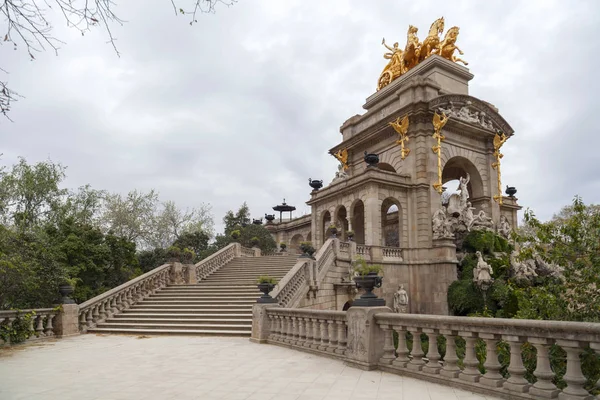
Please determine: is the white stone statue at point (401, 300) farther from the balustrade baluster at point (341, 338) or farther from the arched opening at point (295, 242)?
the arched opening at point (295, 242)

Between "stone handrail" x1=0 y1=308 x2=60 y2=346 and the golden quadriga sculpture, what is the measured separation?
24.9 metres

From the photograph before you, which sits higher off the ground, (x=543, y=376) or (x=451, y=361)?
(x=543, y=376)

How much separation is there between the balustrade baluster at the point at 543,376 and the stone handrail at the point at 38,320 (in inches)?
483

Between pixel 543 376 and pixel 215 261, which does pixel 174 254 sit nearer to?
pixel 215 261

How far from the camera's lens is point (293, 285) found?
1534 centimetres

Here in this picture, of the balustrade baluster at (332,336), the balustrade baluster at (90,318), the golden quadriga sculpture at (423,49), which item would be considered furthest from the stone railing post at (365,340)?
the golden quadriga sculpture at (423,49)

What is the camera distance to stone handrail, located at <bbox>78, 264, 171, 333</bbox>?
569 inches

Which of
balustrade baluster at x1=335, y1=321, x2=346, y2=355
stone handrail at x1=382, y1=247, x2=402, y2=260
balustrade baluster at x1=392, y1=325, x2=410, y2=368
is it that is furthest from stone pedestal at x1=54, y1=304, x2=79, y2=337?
stone handrail at x1=382, y1=247, x2=402, y2=260

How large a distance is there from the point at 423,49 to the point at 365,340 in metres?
26.0

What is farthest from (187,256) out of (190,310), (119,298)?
(190,310)

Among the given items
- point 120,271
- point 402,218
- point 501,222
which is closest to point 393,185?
point 402,218

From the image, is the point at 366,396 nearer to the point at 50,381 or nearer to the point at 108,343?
the point at 50,381

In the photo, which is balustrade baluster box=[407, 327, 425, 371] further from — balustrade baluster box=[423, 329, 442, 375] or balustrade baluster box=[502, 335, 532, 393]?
balustrade baluster box=[502, 335, 532, 393]

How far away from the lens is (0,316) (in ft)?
36.6
